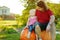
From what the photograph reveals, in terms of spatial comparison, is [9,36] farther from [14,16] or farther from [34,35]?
[34,35]

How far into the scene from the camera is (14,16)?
2.22 metres

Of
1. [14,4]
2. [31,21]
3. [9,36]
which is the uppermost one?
[14,4]

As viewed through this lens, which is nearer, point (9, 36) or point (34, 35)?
point (34, 35)

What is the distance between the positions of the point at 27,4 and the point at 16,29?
12.7 inches

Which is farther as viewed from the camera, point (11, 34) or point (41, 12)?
point (11, 34)

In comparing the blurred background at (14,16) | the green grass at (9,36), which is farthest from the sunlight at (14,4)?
the green grass at (9,36)

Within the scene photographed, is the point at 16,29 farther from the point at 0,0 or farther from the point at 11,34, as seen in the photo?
the point at 0,0

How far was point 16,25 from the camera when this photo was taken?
221 centimetres

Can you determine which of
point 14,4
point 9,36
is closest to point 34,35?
point 9,36

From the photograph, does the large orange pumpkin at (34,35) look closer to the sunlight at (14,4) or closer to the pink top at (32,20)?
the pink top at (32,20)

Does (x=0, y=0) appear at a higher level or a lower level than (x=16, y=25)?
higher

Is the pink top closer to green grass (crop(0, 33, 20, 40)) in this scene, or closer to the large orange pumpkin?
the large orange pumpkin

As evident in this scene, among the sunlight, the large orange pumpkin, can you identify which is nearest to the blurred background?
the sunlight

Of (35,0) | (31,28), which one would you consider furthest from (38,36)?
(35,0)
